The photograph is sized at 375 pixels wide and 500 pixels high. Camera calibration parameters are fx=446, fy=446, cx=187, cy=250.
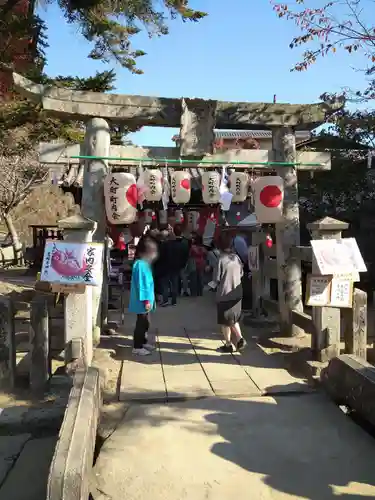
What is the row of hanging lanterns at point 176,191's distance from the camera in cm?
693

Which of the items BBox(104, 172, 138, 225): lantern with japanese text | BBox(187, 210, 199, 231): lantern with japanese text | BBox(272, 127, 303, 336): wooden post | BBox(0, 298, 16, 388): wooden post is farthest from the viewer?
BBox(187, 210, 199, 231): lantern with japanese text

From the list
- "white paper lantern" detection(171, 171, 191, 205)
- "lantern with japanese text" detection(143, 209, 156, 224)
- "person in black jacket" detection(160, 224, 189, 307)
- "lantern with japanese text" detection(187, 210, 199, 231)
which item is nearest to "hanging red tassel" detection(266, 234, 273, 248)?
"white paper lantern" detection(171, 171, 191, 205)

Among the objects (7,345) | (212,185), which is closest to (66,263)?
(7,345)

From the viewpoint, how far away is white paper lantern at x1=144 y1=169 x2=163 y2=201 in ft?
24.0

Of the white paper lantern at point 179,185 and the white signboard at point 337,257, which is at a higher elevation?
the white paper lantern at point 179,185

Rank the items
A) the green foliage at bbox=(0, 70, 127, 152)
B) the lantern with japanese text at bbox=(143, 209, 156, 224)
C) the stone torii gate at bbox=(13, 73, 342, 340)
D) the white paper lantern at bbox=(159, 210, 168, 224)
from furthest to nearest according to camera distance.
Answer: the white paper lantern at bbox=(159, 210, 168, 224) → the lantern with japanese text at bbox=(143, 209, 156, 224) → the green foliage at bbox=(0, 70, 127, 152) → the stone torii gate at bbox=(13, 73, 342, 340)

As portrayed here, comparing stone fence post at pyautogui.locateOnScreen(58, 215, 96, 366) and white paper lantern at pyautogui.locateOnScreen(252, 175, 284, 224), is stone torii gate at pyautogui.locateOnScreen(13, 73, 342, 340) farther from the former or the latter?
stone fence post at pyautogui.locateOnScreen(58, 215, 96, 366)

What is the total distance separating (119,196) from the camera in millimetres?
6910

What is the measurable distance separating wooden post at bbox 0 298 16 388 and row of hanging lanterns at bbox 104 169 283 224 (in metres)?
2.25

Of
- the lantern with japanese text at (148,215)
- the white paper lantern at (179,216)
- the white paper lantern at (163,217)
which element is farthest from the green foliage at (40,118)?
the white paper lantern at (179,216)

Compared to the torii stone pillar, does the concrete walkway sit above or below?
below

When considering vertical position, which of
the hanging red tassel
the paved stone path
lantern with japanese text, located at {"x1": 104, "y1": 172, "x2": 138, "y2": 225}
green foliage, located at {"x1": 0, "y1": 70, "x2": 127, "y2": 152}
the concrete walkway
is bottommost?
the concrete walkway

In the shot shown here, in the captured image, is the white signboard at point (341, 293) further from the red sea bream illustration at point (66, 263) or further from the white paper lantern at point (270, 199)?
the red sea bream illustration at point (66, 263)

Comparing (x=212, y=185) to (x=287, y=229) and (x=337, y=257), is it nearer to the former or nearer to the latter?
(x=287, y=229)
